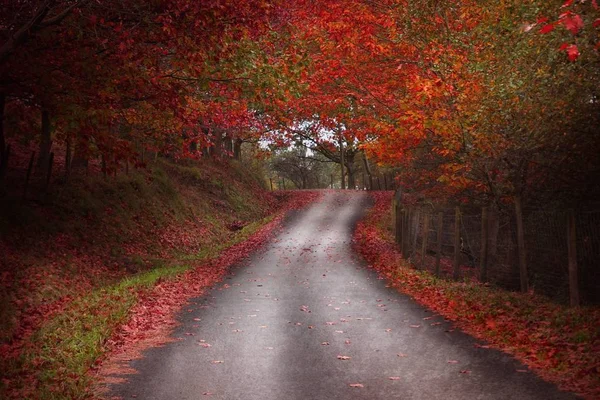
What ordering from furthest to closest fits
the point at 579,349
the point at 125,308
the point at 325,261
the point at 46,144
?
the point at 325,261 < the point at 46,144 < the point at 125,308 < the point at 579,349

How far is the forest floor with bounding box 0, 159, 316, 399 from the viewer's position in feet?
29.9

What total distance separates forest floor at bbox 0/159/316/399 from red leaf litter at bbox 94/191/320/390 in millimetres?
121

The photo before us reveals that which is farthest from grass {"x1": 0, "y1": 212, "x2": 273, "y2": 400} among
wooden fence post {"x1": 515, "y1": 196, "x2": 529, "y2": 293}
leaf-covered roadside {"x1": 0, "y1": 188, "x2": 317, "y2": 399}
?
wooden fence post {"x1": 515, "y1": 196, "x2": 529, "y2": 293}

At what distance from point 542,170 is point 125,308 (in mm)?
9680

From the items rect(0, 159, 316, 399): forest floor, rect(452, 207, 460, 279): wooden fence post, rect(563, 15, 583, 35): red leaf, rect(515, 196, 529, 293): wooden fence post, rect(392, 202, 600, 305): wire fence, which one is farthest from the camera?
rect(452, 207, 460, 279): wooden fence post

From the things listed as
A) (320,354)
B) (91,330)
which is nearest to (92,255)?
(91,330)

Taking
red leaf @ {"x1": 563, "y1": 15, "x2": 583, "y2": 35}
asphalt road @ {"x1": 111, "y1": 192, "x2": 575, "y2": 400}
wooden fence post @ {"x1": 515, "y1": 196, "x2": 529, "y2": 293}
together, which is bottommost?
asphalt road @ {"x1": 111, "y1": 192, "x2": 575, "y2": 400}

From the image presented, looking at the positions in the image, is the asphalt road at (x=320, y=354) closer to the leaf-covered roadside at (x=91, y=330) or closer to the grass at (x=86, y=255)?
the leaf-covered roadside at (x=91, y=330)

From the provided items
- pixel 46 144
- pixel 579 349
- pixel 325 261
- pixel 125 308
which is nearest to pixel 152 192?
pixel 46 144

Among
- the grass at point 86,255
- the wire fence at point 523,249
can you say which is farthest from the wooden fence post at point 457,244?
the grass at point 86,255

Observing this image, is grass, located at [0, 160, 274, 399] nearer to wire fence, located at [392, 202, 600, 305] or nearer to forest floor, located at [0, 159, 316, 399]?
forest floor, located at [0, 159, 316, 399]

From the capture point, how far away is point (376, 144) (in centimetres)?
1816

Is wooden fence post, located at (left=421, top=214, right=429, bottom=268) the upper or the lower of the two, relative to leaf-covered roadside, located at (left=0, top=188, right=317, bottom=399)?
upper

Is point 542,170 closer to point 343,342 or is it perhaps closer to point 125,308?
point 343,342
